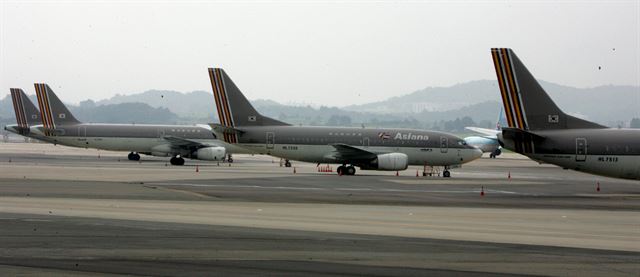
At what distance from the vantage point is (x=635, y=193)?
38.9m

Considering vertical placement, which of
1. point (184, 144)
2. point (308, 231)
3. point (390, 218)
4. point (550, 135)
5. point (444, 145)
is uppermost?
point (550, 135)

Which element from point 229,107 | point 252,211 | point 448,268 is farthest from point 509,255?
point 229,107

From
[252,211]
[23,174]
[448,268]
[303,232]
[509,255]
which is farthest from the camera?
[23,174]

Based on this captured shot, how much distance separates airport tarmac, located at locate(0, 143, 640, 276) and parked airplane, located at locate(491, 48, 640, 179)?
1.56 metres

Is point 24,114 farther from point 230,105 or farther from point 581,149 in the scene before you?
point 581,149

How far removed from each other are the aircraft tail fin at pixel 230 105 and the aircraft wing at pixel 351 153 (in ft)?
16.5

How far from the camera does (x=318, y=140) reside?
5347 cm

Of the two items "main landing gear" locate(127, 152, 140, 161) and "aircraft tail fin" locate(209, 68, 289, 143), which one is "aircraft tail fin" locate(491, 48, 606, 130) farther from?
"main landing gear" locate(127, 152, 140, 161)

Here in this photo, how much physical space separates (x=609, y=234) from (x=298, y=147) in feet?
109

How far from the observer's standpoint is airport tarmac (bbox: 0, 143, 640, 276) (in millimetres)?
14453

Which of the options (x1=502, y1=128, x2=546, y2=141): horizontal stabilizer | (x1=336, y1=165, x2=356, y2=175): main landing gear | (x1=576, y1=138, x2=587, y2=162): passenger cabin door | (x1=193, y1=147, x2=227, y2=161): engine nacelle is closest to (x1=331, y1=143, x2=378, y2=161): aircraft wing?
(x1=336, y1=165, x2=356, y2=175): main landing gear

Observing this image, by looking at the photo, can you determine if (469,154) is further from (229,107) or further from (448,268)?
(448,268)

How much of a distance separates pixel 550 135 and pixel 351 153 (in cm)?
1887

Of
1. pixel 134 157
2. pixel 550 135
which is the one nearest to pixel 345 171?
pixel 550 135
